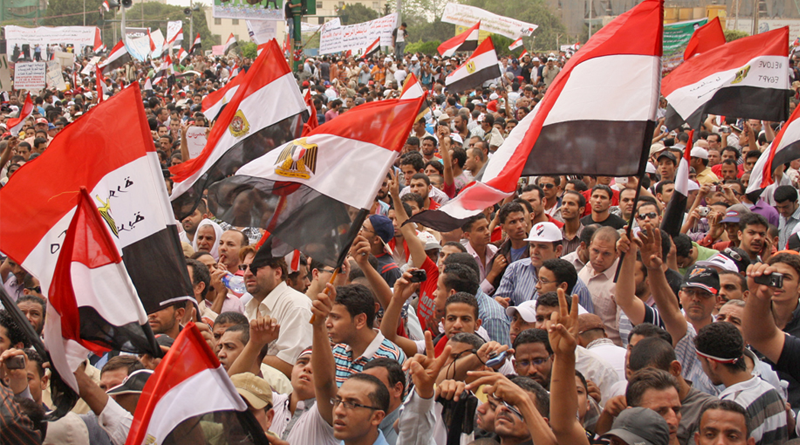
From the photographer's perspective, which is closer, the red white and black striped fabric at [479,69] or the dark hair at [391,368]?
the dark hair at [391,368]

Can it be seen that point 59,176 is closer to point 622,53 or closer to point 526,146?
point 526,146

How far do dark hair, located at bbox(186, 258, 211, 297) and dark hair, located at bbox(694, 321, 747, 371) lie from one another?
3.73 metres

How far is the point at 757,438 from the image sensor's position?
385 cm

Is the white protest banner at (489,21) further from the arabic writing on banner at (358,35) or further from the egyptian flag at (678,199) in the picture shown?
the egyptian flag at (678,199)

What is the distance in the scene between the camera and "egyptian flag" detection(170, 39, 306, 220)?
6.85 metres

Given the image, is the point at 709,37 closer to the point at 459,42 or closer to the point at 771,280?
the point at 771,280

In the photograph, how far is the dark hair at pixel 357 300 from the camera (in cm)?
473

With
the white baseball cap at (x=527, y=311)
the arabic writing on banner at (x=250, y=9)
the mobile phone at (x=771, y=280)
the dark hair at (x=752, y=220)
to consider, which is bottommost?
the white baseball cap at (x=527, y=311)

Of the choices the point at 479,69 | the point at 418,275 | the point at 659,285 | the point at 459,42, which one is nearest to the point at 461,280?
the point at 418,275

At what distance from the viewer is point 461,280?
5.42 meters

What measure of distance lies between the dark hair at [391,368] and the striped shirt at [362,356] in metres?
0.29

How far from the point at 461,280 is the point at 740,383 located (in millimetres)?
1933

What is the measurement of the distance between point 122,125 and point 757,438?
406 centimetres

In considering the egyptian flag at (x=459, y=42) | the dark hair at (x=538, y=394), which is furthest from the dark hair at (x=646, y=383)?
the egyptian flag at (x=459, y=42)
